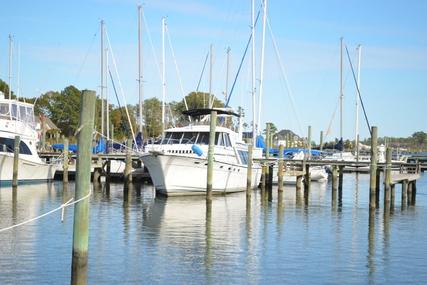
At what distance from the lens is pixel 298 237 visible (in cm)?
2061

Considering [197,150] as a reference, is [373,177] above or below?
below

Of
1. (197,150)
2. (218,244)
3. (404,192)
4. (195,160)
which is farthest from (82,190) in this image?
(404,192)

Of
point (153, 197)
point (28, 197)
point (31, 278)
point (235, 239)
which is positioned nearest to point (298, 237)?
point (235, 239)

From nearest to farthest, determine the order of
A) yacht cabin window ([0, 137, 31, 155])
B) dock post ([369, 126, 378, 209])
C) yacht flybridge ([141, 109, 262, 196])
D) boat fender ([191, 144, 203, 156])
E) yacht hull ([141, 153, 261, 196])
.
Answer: dock post ([369, 126, 378, 209]) → yacht hull ([141, 153, 261, 196]) → yacht flybridge ([141, 109, 262, 196]) → boat fender ([191, 144, 203, 156]) → yacht cabin window ([0, 137, 31, 155])

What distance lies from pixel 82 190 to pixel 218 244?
9.07 m

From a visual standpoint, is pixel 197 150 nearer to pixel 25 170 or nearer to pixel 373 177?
pixel 373 177

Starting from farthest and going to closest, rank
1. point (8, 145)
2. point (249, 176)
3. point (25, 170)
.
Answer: point (25, 170), point (8, 145), point (249, 176)

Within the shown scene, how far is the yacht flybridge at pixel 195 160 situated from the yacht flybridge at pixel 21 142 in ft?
30.5

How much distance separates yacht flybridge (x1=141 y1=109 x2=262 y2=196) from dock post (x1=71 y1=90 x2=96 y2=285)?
19.6 meters

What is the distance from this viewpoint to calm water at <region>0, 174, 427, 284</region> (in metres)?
14.8

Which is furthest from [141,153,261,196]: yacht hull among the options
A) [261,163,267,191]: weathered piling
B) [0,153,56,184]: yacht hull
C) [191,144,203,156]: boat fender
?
[0,153,56,184]: yacht hull

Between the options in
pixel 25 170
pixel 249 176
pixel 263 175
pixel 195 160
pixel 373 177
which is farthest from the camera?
pixel 25 170

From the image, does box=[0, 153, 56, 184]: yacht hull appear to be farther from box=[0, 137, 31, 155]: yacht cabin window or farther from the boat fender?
the boat fender

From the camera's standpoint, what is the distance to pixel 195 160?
30.7m
